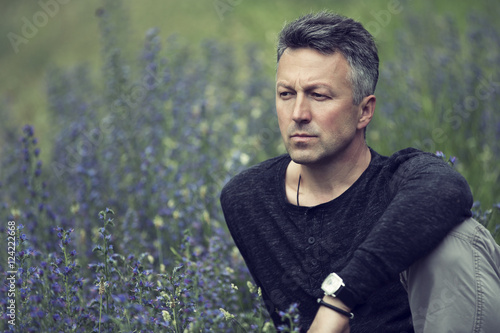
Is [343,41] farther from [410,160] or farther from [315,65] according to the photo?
[410,160]

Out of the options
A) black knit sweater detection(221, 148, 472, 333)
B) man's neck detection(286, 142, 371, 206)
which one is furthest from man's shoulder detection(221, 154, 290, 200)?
man's neck detection(286, 142, 371, 206)

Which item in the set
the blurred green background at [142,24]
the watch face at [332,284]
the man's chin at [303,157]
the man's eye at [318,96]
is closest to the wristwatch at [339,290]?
the watch face at [332,284]

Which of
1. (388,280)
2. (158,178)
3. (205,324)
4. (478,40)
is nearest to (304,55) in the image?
(388,280)

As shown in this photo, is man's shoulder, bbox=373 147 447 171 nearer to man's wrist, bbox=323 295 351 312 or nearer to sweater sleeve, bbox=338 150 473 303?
sweater sleeve, bbox=338 150 473 303

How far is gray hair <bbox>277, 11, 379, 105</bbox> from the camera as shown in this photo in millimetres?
1991

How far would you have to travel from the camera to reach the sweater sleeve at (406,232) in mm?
1679

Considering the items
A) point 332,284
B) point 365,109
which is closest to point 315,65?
point 365,109

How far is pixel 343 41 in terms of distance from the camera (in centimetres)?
200

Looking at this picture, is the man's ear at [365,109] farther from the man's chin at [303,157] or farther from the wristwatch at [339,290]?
the wristwatch at [339,290]

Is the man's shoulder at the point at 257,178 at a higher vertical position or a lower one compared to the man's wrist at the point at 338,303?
lower

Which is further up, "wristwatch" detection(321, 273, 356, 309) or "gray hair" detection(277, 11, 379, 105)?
"gray hair" detection(277, 11, 379, 105)

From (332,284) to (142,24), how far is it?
7.25 m

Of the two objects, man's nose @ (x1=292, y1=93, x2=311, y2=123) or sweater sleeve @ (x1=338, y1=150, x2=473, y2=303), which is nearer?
sweater sleeve @ (x1=338, y1=150, x2=473, y2=303)

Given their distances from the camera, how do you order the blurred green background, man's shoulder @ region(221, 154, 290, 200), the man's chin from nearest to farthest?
the man's chin, man's shoulder @ region(221, 154, 290, 200), the blurred green background
